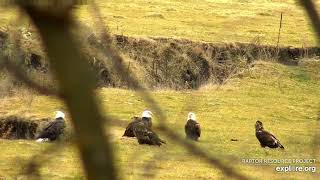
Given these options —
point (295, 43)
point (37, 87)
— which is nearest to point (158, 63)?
point (295, 43)

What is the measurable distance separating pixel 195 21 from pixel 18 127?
5.41m

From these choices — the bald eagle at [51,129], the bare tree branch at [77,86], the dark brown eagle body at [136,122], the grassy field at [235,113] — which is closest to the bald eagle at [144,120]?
the dark brown eagle body at [136,122]

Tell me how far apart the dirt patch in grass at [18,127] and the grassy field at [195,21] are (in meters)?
3.19

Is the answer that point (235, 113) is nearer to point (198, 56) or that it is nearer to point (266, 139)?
point (266, 139)

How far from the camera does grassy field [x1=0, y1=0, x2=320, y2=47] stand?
1181 cm

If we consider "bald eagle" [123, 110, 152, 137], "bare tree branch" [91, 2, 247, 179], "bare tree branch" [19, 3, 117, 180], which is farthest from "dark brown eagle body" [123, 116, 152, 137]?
"bare tree branch" [19, 3, 117, 180]

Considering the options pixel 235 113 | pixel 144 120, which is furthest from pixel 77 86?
pixel 235 113

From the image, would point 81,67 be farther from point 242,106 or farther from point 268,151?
point 242,106

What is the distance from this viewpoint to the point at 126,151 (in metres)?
6.98

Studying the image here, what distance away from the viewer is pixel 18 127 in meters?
8.55

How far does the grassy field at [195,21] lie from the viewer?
11.8m

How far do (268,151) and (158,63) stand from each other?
3.20 metres

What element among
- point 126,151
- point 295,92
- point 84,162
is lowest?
point 295,92

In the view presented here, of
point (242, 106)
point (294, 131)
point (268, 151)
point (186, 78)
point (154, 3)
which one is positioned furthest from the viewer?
point (154, 3)
